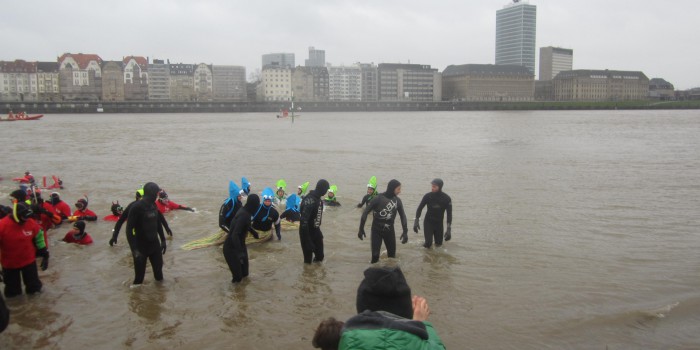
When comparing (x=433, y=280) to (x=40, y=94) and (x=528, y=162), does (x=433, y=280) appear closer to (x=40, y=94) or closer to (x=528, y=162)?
(x=528, y=162)

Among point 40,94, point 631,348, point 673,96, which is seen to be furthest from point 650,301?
point 673,96

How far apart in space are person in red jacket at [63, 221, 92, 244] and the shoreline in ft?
396

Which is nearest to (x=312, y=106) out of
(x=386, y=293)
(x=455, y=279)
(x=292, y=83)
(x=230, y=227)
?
(x=292, y=83)

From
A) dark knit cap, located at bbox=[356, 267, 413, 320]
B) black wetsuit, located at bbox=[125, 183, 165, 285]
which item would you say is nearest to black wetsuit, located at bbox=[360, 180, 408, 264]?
black wetsuit, located at bbox=[125, 183, 165, 285]

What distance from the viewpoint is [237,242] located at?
771 cm

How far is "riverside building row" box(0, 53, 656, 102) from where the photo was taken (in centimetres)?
14662

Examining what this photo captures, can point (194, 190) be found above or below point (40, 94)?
below

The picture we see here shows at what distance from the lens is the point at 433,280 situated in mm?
8672

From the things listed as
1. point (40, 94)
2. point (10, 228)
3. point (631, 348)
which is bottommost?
point (631, 348)

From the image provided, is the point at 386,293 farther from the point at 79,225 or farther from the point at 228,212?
the point at 79,225

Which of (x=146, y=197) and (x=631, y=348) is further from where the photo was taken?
(x=146, y=197)

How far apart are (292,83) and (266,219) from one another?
16226cm

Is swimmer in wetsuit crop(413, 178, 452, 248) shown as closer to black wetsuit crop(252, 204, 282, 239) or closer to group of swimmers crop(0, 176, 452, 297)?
group of swimmers crop(0, 176, 452, 297)

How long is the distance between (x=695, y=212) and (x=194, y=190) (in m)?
16.0
